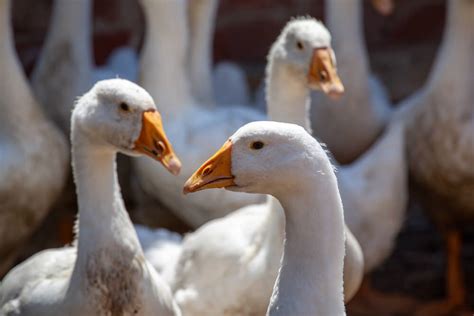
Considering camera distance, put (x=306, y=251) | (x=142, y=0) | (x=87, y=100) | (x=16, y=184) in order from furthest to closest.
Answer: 1. (x=142, y=0)
2. (x=16, y=184)
3. (x=87, y=100)
4. (x=306, y=251)

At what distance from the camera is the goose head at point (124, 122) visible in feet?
8.30

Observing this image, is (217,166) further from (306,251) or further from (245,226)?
(245,226)

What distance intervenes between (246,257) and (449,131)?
112cm

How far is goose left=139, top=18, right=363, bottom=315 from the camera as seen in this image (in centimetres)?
Answer: 282

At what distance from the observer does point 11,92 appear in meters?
3.52

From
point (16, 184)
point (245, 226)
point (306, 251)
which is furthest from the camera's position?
point (16, 184)

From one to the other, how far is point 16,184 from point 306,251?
Answer: 5.03ft

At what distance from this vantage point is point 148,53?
12.3 feet

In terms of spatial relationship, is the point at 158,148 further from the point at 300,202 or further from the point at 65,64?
the point at 65,64

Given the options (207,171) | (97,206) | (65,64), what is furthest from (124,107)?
(65,64)

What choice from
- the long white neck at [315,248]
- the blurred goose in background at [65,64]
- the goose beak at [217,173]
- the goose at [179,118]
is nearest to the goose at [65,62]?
the blurred goose in background at [65,64]

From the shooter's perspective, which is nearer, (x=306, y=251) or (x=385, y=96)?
(x=306, y=251)

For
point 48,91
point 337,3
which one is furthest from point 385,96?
point 48,91

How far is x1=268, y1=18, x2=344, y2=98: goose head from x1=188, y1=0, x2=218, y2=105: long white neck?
36.0 inches
